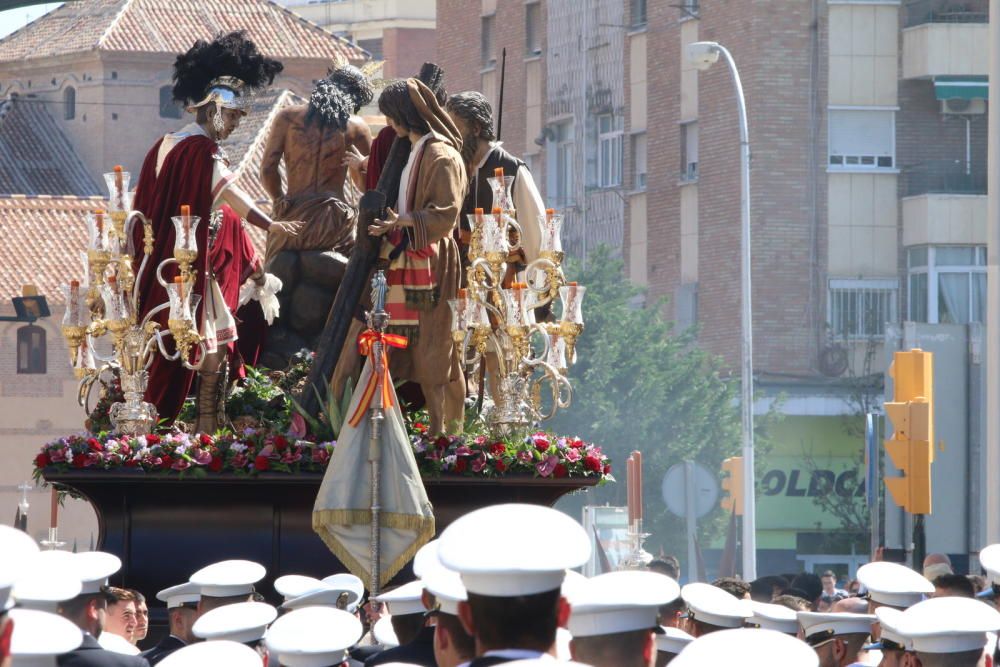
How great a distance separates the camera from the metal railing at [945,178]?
4362 cm

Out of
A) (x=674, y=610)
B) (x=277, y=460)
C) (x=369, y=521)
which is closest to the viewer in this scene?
(x=674, y=610)

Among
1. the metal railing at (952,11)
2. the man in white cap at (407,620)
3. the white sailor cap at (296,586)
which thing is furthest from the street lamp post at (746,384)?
the man in white cap at (407,620)

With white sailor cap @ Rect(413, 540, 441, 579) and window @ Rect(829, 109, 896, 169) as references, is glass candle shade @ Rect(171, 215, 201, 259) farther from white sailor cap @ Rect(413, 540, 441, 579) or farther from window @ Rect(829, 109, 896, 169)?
window @ Rect(829, 109, 896, 169)

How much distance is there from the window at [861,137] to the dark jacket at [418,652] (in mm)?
37231

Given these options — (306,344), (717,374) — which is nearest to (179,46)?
(717,374)

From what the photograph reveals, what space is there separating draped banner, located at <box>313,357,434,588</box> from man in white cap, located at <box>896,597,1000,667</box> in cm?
605

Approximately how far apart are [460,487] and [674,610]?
3.96m

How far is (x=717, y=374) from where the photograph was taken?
4306cm

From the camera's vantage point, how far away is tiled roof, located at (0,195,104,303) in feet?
167

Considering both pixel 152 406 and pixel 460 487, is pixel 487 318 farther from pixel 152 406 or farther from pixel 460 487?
pixel 152 406

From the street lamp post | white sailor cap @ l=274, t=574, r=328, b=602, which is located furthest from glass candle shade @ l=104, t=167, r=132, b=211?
the street lamp post

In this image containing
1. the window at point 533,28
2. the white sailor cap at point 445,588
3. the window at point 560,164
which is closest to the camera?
the white sailor cap at point 445,588

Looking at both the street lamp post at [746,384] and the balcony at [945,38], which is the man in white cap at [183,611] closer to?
the street lamp post at [746,384]

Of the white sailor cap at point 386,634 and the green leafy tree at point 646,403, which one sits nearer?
the white sailor cap at point 386,634
